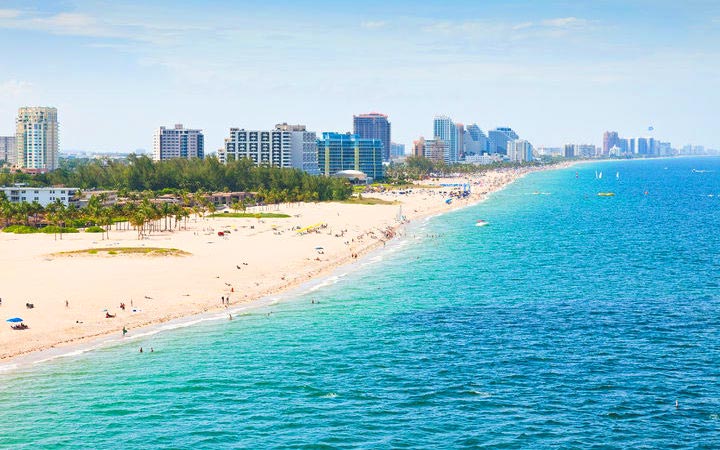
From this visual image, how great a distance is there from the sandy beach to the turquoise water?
288 inches

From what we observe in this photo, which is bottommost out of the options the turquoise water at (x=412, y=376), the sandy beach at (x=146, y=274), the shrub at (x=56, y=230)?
the turquoise water at (x=412, y=376)

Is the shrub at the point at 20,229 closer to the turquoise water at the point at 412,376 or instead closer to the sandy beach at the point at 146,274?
the sandy beach at the point at 146,274

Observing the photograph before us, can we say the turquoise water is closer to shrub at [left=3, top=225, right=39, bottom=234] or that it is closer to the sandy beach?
the sandy beach

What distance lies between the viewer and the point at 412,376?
214ft

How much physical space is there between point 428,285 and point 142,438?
193 ft

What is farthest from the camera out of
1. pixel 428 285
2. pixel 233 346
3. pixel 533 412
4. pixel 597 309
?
pixel 428 285

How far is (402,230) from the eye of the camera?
184125 mm

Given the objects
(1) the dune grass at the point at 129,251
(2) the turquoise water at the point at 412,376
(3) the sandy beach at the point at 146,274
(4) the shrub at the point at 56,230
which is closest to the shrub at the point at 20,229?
(4) the shrub at the point at 56,230

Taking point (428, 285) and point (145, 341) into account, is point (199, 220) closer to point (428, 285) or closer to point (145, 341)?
point (428, 285)

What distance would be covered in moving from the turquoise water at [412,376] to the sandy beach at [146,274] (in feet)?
24.0

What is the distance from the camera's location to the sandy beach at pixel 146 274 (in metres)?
82.5

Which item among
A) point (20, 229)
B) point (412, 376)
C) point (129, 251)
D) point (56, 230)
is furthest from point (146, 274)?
point (20, 229)

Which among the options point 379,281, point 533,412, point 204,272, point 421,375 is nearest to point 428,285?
point 379,281

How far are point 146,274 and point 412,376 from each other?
56064mm
